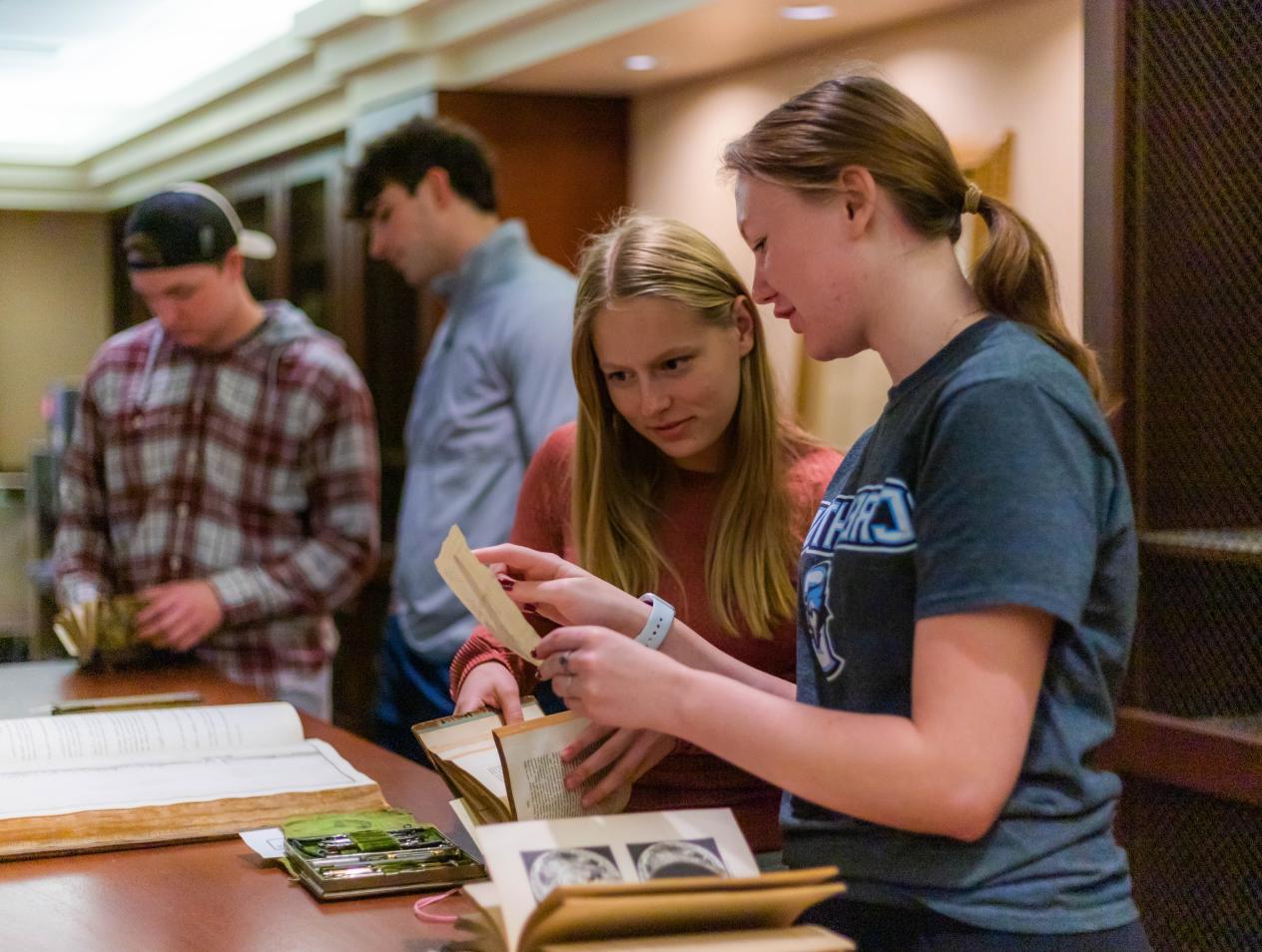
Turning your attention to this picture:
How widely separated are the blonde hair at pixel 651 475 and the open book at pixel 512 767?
31cm

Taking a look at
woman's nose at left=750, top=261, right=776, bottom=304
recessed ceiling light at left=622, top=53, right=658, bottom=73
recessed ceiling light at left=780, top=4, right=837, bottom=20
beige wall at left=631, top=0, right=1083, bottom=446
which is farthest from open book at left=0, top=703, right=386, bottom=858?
recessed ceiling light at left=622, top=53, right=658, bottom=73

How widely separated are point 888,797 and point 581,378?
82cm

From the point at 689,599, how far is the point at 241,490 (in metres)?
1.41

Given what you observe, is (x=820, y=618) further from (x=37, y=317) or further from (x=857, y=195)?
(x=37, y=317)

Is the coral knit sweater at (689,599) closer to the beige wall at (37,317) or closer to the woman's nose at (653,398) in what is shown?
the woman's nose at (653,398)

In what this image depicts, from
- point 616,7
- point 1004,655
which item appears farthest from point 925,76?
point 1004,655

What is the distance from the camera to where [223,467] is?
2777 mm

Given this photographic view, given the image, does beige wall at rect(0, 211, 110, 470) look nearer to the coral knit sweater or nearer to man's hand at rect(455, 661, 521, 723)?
the coral knit sweater

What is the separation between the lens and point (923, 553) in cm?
99

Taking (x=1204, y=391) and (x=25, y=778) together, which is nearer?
(x=25, y=778)

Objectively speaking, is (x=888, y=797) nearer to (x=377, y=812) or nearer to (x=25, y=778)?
(x=377, y=812)

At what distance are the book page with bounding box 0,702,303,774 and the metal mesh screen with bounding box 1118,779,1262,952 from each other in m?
Result: 1.35

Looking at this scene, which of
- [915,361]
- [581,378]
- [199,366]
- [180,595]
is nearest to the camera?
[915,361]

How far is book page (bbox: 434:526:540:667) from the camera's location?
119 centimetres
